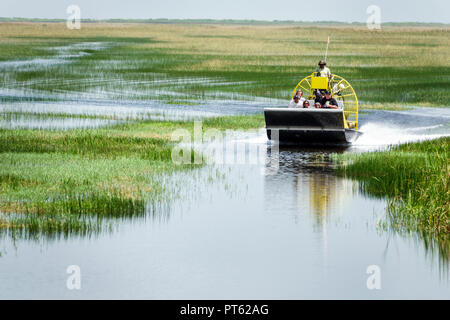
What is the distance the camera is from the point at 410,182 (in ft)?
60.0

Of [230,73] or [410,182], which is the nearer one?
[410,182]

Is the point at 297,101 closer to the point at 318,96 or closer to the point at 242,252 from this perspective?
the point at 318,96

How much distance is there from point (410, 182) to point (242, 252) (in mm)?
5494

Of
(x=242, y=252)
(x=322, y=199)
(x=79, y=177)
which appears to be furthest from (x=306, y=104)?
(x=242, y=252)

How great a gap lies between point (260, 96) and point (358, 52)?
3860 centimetres

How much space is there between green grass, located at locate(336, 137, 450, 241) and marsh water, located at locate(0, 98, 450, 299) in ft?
1.15

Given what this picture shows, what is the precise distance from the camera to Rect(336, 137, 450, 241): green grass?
1502 cm

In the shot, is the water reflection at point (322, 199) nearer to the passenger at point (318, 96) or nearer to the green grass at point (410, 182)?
the green grass at point (410, 182)

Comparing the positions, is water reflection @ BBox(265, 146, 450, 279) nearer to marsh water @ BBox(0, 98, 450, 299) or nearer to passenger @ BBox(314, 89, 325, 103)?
marsh water @ BBox(0, 98, 450, 299)

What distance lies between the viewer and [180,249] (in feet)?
45.8

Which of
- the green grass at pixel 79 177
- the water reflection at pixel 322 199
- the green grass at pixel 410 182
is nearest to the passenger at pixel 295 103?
the water reflection at pixel 322 199

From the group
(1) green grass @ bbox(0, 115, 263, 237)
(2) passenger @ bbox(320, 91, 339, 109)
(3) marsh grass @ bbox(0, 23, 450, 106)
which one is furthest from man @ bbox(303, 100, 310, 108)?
(3) marsh grass @ bbox(0, 23, 450, 106)

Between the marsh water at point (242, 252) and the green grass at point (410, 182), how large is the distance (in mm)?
350

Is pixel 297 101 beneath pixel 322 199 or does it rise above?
above
